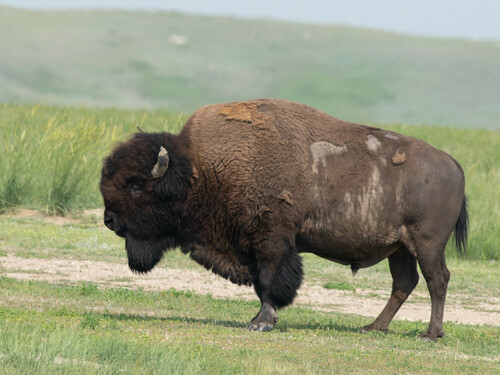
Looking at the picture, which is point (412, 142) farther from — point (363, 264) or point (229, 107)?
point (229, 107)

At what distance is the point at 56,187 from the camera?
19734 millimetres

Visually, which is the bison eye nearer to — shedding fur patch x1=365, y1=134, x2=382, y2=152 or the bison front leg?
the bison front leg

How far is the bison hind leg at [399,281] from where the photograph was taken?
10.3m

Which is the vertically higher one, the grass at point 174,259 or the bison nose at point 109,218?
the bison nose at point 109,218

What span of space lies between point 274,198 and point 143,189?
1425mm

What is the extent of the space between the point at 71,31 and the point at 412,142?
2660 inches

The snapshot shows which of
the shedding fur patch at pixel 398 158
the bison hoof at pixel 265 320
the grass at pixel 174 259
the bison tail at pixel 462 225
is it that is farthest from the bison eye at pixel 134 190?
the grass at pixel 174 259

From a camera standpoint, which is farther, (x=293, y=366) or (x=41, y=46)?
(x=41, y=46)

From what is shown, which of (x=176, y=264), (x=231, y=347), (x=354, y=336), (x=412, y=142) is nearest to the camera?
(x=231, y=347)

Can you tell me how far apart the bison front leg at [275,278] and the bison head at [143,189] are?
41.9 inches

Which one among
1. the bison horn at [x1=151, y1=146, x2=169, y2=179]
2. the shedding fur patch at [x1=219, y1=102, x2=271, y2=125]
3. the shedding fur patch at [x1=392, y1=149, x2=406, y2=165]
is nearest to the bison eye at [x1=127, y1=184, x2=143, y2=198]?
the bison horn at [x1=151, y1=146, x2=169, y2=179]

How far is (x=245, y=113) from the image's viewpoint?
10.0 meters

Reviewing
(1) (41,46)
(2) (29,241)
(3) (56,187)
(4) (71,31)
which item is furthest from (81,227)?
(4) (71,31)

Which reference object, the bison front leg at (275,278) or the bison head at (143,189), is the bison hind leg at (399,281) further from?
the bison head at (143,189)
